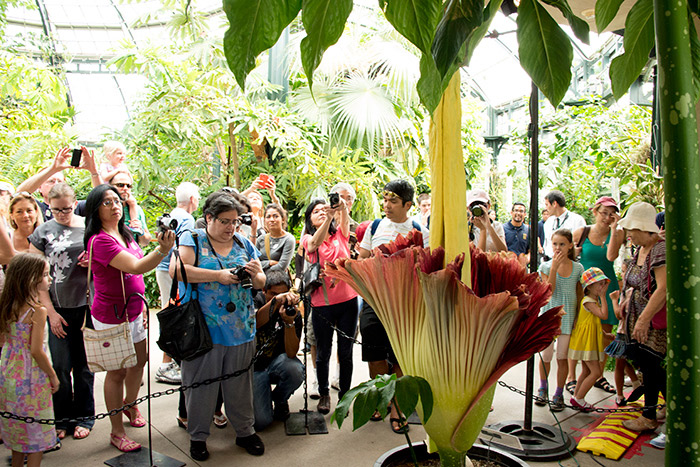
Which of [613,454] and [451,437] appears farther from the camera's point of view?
[613,454]

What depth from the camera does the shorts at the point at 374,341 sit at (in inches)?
131

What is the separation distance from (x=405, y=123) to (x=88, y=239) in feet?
17.9

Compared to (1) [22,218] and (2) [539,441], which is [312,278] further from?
(1) [22,218]

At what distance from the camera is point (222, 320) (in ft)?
9.41

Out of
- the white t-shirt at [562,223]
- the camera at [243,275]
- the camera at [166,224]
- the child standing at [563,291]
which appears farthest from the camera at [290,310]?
the white t-shirt at [562,223]

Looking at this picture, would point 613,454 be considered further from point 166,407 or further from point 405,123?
point 405,123

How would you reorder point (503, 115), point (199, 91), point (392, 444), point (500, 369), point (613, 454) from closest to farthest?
point (500, 369)
point (613, 454)
point (392, 444)
point (199, 91)
point (503, 115)

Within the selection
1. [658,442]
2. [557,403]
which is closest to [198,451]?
[557,403]

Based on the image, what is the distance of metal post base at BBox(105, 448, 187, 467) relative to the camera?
275 centimetres

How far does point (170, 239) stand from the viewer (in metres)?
2.60

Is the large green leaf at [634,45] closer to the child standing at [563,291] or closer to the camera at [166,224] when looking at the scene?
the camera at [166,224]

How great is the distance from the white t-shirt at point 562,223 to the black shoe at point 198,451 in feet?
11.9

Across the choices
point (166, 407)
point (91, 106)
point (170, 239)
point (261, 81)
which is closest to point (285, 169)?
point (261, 81)

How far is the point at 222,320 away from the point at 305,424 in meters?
0.98
